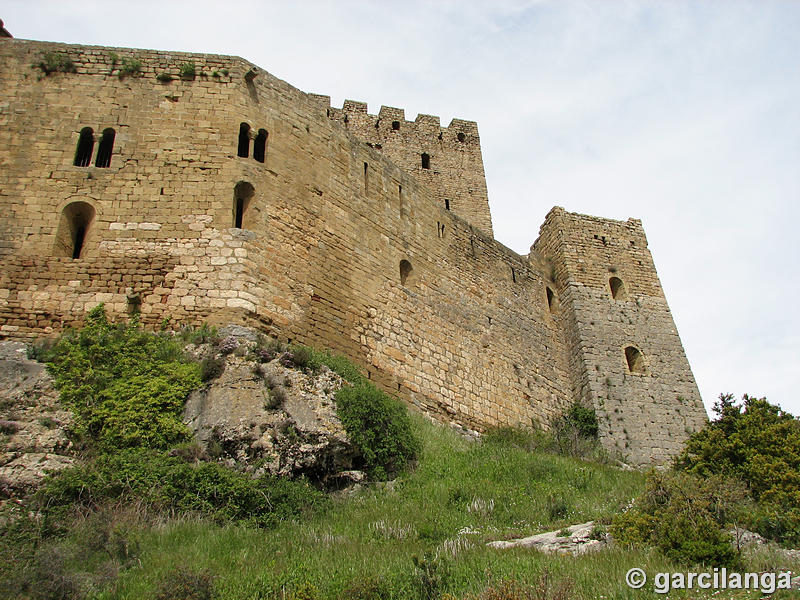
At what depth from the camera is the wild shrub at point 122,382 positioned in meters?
9.76

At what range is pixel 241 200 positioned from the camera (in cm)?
1348

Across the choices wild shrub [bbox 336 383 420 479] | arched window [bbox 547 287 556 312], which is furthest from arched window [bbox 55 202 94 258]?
arched window [bbox 547 287 556 312]

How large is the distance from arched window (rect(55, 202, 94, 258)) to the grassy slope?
599 centimetres

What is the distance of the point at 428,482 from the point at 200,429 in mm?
3253

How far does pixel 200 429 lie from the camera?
9.93 meters

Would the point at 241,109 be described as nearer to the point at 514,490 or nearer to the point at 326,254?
the point at 326,254

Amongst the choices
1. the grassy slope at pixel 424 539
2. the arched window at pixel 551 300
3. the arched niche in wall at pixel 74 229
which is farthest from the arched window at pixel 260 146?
the arched window at pixel 551 300

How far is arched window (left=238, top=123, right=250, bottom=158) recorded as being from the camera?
45.7ft

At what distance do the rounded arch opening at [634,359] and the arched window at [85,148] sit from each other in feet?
44.3

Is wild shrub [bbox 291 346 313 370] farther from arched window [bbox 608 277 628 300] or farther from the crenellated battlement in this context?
the crenellated battlement

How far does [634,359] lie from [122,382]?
13.7m

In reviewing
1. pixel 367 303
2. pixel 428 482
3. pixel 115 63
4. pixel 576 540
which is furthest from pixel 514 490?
pixel 115 63

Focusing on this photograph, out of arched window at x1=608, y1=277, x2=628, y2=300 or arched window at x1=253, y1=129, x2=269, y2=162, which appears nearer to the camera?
arched window at x1=253, y1=129, x2=269, y2=162

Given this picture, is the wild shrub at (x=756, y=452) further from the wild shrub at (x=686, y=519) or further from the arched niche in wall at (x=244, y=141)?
the arched niche in wall at (x=244, y=141)
